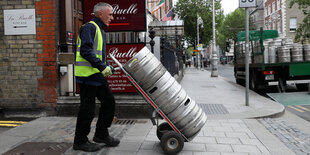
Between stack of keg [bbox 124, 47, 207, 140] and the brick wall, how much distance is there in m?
2.95

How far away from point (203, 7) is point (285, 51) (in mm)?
39841

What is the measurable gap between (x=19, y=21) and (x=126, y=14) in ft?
6.97

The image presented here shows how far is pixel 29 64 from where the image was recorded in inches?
229

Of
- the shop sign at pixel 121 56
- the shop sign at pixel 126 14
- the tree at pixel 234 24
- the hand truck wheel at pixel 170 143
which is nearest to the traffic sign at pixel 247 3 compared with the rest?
the shop sign at pixel 126 14

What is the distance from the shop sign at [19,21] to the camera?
18.9 feet

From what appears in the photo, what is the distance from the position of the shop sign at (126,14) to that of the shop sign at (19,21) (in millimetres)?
1057

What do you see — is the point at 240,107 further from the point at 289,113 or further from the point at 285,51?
the point at 285,51

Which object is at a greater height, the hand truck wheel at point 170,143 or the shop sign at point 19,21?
the shop sign at point 19,21

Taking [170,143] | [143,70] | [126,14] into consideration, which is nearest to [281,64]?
[126,14]

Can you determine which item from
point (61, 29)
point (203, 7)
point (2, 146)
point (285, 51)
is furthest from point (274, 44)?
point (203, 7)

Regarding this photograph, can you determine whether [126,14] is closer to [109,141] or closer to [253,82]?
[109,141]

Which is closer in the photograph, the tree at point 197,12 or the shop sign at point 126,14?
the shop sign at point 126,14

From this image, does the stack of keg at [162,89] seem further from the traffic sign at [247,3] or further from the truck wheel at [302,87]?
the truck wheel at [302,87]

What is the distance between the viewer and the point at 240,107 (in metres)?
6.97
